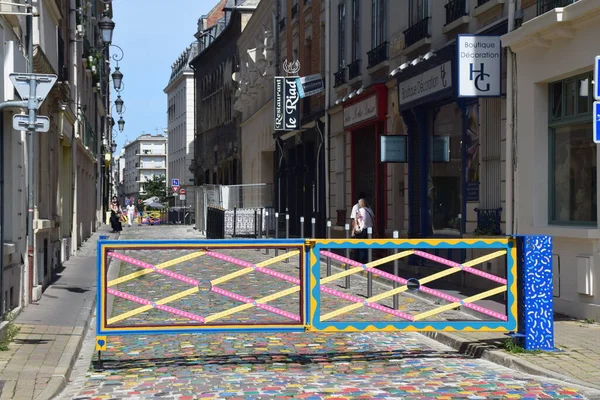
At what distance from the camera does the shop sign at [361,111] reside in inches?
862

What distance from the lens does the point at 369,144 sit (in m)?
23.6

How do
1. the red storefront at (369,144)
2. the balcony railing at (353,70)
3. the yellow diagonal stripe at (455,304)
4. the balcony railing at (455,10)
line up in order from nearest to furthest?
the yellow diagonal stripe at (455,304)
the balcony railing at (455,10)
the red storefront at (369,144)
the balcony railing at (353,70)

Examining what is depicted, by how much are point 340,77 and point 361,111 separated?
10.3 ft

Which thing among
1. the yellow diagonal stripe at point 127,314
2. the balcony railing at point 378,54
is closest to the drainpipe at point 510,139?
the yellow diagonal stripe at point 127,314

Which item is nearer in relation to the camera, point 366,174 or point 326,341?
point 326,341

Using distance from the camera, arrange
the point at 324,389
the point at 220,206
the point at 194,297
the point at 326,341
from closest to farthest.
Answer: the point at 324,389
the point at 194,297
the point at 326,341
the point at 220,206

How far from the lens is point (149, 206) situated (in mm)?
82062

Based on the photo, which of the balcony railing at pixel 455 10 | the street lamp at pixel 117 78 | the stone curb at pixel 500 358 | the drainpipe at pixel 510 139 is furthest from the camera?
the street lamp at pixel 117 78

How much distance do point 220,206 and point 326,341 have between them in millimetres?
28391

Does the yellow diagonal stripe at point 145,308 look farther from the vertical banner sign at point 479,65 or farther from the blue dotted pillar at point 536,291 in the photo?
the vertical banner sign at point 479,65

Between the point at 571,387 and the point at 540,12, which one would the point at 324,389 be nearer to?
the point at 571,387

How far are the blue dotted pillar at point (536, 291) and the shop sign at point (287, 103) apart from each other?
70.9 feet

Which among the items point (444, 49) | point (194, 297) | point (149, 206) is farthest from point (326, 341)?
point (149, 206)

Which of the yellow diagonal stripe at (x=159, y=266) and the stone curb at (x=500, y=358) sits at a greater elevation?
the yellow diagonal stripe at (x=159, y=266)
